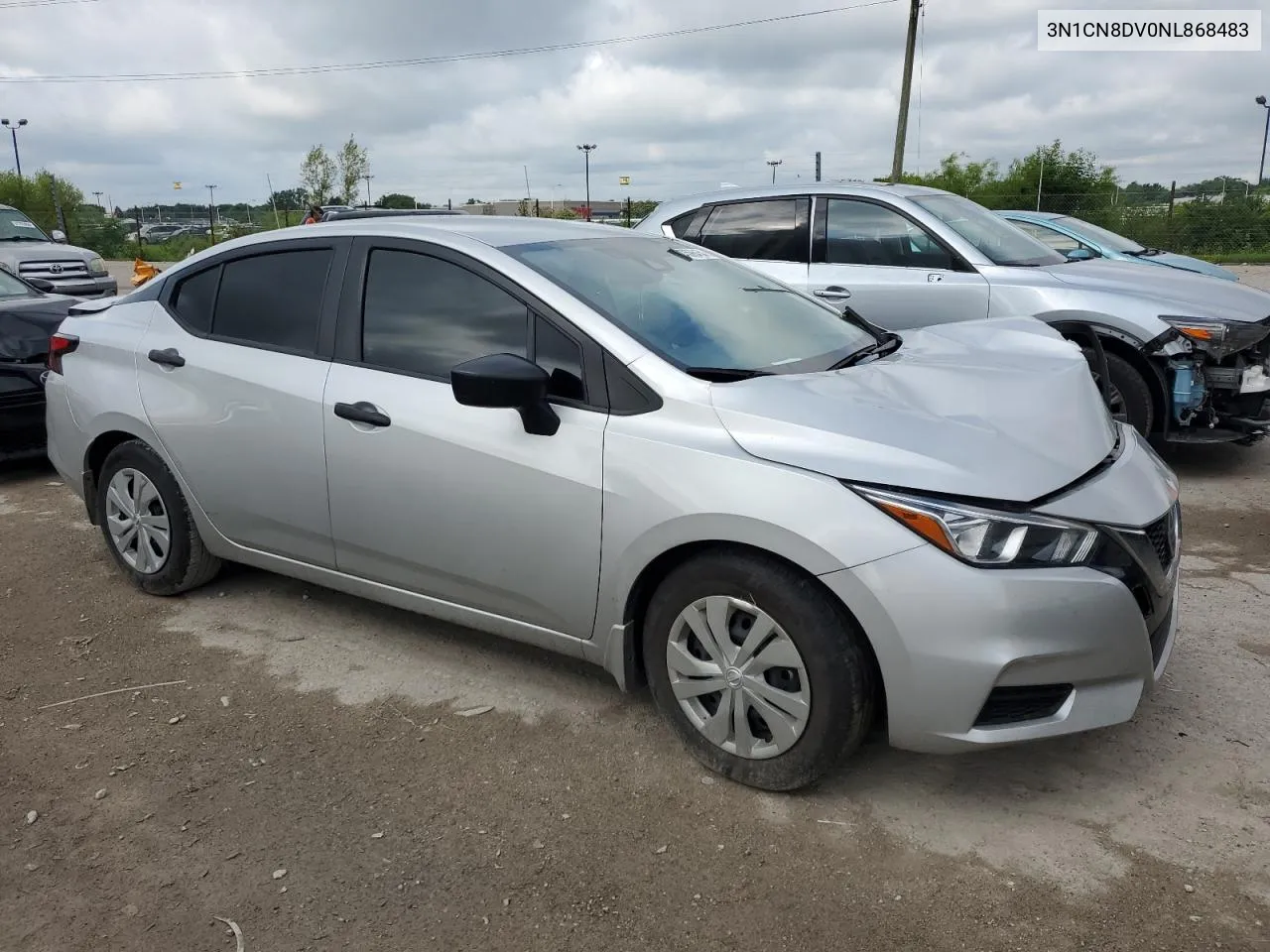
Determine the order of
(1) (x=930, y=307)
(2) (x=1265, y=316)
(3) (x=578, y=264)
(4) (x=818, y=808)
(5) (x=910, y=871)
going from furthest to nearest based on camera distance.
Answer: (1) (x=930, y=307)
(2) (x=1265, y=316)
(3) (x=578, y=264)
(4) (x=818, y=808)
(5) (x=910, y=871)

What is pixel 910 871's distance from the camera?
103 inches

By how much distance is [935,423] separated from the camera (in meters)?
2.83

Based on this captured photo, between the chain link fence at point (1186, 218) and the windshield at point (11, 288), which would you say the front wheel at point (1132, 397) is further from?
the chain link fence at point (1186, 218)

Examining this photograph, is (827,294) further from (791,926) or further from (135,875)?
(135,875)

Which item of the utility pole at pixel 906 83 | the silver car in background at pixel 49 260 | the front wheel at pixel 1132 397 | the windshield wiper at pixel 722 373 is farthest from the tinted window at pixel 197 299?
the utility pole at pixel 906 83

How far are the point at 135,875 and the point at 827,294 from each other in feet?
12.6

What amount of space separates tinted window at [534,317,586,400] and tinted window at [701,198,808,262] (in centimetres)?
432

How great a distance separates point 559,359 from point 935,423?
1150 millimetres

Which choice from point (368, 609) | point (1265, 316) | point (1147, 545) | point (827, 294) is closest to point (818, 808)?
point (1147, 545)

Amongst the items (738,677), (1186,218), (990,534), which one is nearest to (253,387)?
(738,677)

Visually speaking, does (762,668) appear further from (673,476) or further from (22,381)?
(22,381)

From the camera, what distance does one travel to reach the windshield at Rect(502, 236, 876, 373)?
3.25 m

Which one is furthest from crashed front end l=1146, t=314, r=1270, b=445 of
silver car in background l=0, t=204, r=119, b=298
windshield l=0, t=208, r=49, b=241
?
windshield l=0, t=208, r=49, b=241

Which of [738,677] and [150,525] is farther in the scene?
[150,525]
